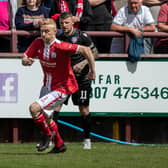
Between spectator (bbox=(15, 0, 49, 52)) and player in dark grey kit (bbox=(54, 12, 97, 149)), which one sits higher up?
spectator (bbox=(15, 0, 49, 52))

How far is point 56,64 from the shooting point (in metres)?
10.7

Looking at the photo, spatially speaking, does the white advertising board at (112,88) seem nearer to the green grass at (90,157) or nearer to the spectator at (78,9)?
the spectator at (78,9)

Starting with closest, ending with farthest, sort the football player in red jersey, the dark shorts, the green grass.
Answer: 1. the green grass
2. the football player in red jersey
3. the dark shorts

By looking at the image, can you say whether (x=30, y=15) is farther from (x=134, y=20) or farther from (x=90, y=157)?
(x=90, y=157)

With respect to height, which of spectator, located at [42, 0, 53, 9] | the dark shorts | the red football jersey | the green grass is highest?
spectator, located at [42, 0, 53, 9]

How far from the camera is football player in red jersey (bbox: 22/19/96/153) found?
10516 mm

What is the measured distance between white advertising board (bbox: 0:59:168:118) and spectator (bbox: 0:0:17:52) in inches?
25.4

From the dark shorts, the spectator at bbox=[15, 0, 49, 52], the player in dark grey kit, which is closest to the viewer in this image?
the player in dark grey kit

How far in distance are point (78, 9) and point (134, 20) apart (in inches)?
41.1

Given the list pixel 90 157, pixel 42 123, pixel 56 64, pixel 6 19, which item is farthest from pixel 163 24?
pixel 90 157

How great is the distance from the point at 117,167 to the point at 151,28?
4605 millimetres

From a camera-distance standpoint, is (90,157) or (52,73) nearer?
(90,157)

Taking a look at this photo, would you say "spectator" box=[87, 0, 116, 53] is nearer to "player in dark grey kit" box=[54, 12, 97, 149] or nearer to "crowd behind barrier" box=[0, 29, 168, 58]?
"crowd behind barrier" box=[0, 29, 168, 58]

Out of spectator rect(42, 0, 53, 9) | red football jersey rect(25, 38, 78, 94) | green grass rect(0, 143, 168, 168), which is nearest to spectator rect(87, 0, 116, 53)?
spectator rect(42, 0, 53, 9)
